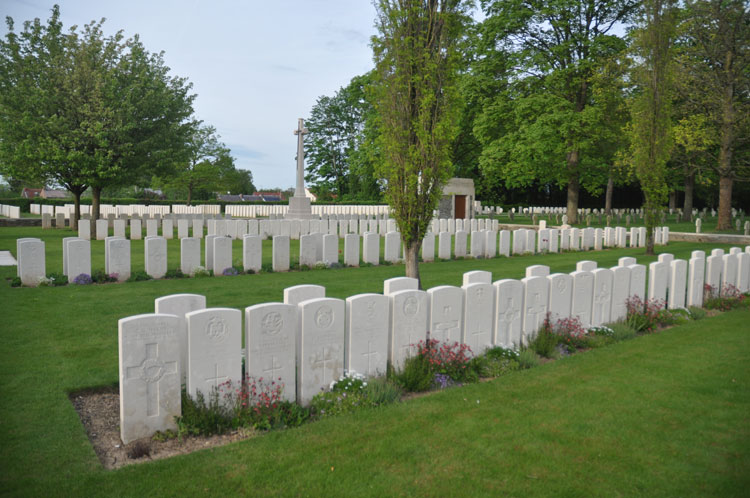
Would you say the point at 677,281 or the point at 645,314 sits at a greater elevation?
the point at 677,281

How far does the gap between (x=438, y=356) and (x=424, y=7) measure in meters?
5.63

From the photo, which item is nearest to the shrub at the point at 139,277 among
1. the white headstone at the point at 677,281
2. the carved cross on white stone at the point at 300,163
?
the white headstone at the point at 677,281

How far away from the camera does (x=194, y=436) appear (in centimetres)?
423

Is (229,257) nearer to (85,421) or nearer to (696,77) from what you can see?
(85,421)

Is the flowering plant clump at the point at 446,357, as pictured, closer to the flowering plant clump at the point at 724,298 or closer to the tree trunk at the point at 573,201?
the flowering plant clump at the point at 724,298

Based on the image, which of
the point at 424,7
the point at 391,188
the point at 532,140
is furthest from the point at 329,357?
the point at 532,140

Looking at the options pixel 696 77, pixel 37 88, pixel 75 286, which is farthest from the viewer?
pixel 696 77

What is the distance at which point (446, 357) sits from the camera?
5.67 m

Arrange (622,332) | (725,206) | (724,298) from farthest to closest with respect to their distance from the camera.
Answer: (725,206), (724,298), (622,332)

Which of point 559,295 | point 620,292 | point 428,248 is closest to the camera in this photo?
point 559,295

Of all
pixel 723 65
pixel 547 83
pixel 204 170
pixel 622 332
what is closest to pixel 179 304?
pixel 622 332

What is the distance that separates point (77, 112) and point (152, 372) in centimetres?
1800

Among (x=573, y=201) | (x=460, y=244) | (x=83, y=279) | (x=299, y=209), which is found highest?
(x=573, y=201)

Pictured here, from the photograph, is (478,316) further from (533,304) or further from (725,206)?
(725,206)
